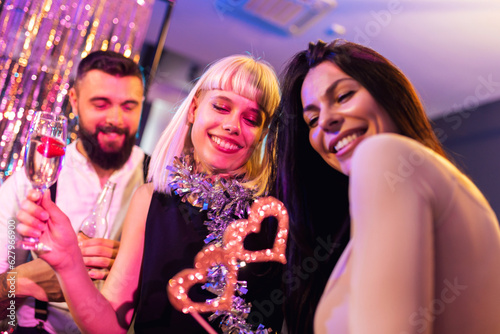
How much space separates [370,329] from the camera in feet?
1.92

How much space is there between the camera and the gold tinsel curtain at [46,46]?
223 centimetres

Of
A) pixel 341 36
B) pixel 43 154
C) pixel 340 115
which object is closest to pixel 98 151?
pixel 43 154

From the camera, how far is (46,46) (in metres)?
2.36

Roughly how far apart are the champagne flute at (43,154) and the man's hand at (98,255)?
42 cm

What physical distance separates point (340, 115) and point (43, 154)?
711mm

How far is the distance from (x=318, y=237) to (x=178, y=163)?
546 mm

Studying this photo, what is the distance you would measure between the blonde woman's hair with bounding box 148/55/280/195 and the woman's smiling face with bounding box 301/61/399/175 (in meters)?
0.43

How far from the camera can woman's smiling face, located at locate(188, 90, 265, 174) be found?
1.38 meters

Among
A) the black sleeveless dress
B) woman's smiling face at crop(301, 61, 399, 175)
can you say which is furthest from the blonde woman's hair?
woman's smiling face at crop(301, 61, 399, 175)

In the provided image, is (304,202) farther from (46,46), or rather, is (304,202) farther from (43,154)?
(46,46)

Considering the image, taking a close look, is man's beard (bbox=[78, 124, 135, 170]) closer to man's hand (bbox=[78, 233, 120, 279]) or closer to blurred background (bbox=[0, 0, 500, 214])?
blurred background (bbox=[0, 0, 500, 214])

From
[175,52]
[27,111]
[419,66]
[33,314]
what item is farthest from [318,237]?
[175,52]

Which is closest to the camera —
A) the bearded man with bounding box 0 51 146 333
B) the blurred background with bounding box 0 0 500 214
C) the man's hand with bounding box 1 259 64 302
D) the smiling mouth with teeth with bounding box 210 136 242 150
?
the smiling mouth with teeth with bounding box 210 136 242 150

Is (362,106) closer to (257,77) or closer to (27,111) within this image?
(257,77)
